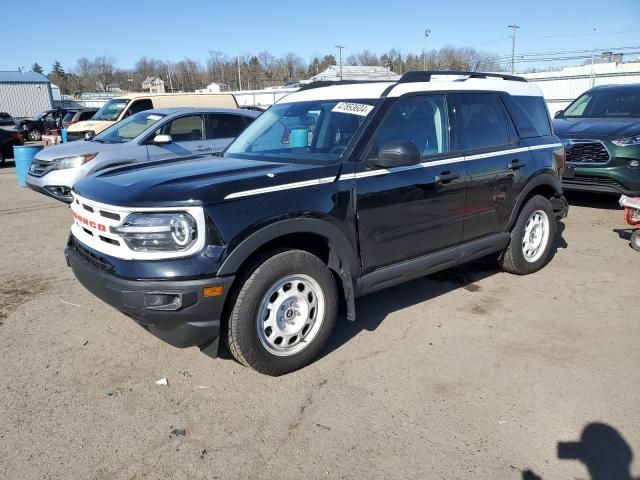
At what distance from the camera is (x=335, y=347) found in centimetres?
381

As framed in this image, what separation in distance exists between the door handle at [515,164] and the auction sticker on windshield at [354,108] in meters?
1.68

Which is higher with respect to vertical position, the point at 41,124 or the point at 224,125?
the point at 41,124

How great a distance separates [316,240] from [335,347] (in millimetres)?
883

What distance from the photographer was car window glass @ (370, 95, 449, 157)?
12.5ft

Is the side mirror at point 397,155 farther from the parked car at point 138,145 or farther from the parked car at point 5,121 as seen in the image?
the parked car at point 5,121

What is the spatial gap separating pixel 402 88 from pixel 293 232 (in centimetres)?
156

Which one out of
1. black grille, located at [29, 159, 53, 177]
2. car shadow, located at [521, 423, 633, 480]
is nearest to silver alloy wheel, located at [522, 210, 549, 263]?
car shadow, located at [521, 423, 633, 480]

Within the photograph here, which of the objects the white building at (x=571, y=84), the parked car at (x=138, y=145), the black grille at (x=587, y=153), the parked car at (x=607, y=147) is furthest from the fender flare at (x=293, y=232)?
the white building at (x=571, y=84)

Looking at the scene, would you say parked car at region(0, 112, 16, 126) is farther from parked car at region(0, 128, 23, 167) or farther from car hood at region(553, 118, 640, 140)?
car hood at region(553, 118, 640, 140)

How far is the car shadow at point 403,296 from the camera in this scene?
4.08 metres

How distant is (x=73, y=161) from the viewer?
311 inches

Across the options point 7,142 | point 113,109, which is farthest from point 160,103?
point 7,142

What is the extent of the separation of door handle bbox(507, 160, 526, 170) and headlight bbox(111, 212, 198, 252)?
10.3ft

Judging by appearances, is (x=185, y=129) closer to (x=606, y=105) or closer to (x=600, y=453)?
(x=600, y=453)
